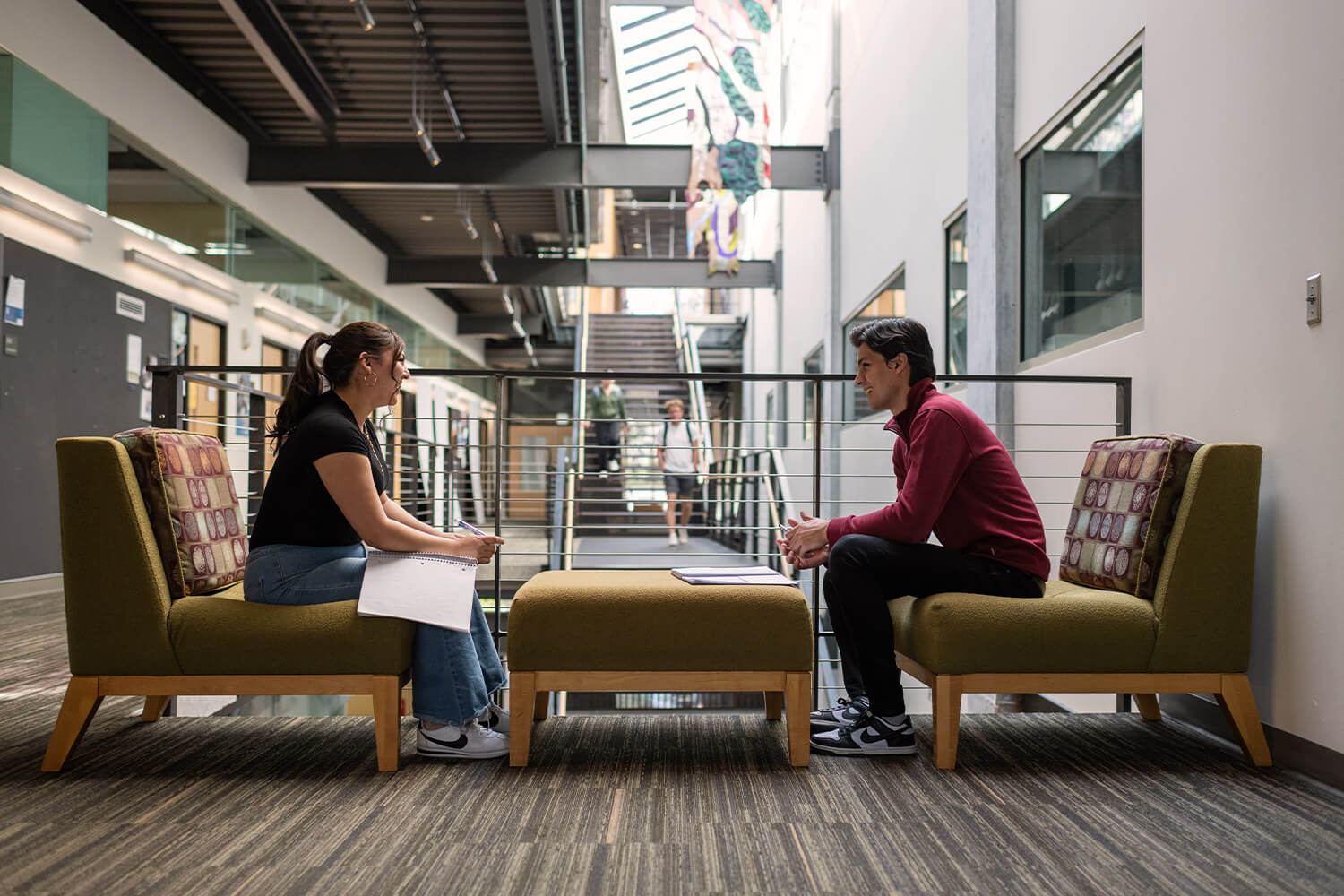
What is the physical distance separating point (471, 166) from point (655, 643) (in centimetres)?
714

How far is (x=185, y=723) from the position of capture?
3049 millimetres

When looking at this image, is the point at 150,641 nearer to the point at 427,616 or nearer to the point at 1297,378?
the point at 427,616

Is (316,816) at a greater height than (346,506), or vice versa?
(346,506)

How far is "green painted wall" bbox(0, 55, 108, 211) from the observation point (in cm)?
600

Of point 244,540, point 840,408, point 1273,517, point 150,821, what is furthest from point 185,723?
point 840,408

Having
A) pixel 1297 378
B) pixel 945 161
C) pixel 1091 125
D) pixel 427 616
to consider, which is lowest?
pixel 427 616

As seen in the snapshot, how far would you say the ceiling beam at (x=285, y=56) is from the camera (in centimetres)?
655

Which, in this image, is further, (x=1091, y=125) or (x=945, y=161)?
(x=945, y=161)

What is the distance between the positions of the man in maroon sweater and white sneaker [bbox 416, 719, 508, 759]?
902 millimetres

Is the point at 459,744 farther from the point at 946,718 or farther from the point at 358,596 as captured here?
the point at 946,718

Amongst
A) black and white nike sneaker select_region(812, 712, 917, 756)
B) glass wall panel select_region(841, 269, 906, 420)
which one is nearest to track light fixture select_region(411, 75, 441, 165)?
glass wall panel select_region(841, 269, 906, 420)

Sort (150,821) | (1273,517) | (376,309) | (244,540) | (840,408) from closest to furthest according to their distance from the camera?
(150,821), (1273,517), (244,540), (840,408), (376,309)

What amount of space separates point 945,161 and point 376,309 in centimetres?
964

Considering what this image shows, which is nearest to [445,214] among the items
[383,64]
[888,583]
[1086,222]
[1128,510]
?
[383,64]
